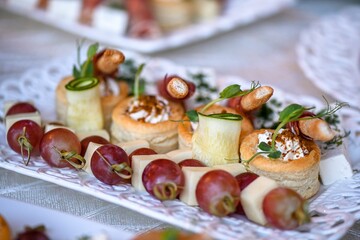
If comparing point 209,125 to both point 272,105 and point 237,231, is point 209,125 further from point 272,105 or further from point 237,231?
point 272,105

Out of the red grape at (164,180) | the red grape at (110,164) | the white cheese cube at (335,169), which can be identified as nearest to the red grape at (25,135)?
the red grape at (110,164)

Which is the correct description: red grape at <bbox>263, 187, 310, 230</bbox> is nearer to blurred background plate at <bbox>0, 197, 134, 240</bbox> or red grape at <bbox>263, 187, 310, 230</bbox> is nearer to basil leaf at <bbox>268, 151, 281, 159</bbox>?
basil leaf at <bbox>268, 151, 281, 159</bbox>

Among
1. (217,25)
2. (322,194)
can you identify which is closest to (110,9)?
(217,25)

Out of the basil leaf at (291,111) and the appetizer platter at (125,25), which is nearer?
the basil leaf at (291,111)

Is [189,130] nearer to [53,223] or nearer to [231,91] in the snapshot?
[231,91]

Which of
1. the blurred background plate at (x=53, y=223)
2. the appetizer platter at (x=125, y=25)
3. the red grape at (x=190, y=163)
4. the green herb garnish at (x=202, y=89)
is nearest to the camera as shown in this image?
the blurred background plate at (x=53, y=223)

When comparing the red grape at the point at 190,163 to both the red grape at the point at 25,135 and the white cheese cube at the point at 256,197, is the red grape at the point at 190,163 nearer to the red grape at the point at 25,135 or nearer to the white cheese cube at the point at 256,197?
the white cheese cube at the point at 256,197
